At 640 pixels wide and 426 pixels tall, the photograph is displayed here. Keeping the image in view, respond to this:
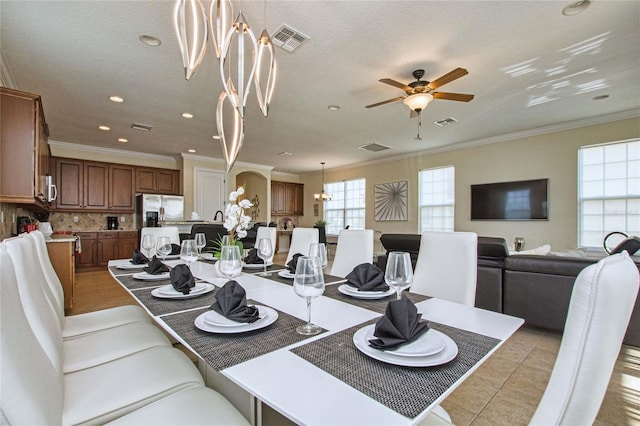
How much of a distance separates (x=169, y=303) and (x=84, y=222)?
704cm

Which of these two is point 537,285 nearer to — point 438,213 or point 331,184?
point 438,213

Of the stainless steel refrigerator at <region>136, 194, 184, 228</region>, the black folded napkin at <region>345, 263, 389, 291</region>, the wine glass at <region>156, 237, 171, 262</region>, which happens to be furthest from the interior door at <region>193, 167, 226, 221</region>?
the black folded napkin at <region>345, 263, 389, 291</region>

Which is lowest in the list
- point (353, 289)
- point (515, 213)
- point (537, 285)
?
point (537, 285)

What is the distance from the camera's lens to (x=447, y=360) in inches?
29.4

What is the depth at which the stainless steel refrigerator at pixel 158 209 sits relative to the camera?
21.5 ft

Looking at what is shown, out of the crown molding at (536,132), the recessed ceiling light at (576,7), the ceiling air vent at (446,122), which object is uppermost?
the recessed ceiling light at (576,7)

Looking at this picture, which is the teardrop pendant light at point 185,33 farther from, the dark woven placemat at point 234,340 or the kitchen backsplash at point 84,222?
the kitchen backsplash at point 84,222

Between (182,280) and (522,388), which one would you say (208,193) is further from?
(522,388)

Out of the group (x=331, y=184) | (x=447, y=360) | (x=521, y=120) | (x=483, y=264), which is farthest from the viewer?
(x=331, y=184)

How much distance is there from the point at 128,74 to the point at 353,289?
3.53m

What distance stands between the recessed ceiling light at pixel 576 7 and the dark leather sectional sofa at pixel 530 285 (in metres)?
1.97

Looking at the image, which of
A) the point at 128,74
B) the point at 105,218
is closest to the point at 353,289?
the point at 128,74

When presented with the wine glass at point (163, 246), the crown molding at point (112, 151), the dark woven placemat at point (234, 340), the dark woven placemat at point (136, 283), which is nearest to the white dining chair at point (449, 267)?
the dark woven placemat at point (234, 340)

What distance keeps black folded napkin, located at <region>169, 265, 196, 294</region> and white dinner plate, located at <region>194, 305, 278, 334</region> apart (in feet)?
1.28
